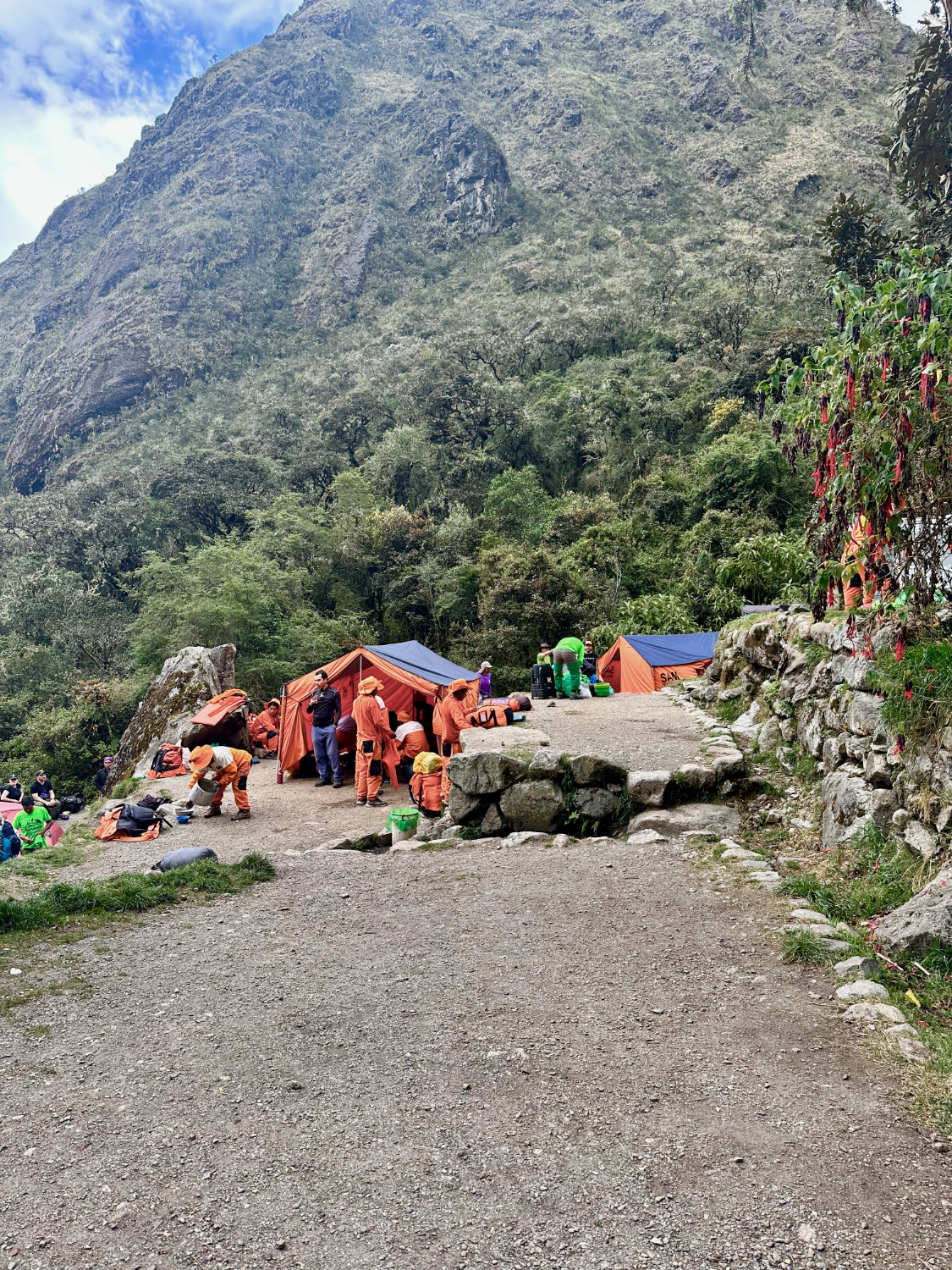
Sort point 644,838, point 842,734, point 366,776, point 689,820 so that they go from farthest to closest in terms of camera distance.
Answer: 1. point 366,776
2. point 689,820
3. point 644,838
4. point 842,734

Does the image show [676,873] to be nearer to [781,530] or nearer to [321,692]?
[321,692]

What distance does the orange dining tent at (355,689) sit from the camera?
39.1 feet

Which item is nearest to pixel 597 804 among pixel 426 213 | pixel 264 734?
pixel 264 734

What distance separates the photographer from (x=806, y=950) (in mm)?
4227

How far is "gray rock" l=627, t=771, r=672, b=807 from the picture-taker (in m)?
7.31

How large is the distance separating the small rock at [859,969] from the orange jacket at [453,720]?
670cm

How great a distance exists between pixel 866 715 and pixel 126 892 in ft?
19.5

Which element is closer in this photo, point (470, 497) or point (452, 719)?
point (452, 719)

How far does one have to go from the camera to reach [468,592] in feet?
92.0

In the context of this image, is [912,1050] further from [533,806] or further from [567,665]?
[567,665]

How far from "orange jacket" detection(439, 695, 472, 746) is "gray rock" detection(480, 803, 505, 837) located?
8.55 feet

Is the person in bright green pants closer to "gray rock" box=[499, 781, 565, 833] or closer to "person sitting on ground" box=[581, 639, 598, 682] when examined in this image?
"person sitting on ground" box=[581, 639, 598, 682]

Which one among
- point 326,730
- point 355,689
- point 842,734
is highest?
point 355,689

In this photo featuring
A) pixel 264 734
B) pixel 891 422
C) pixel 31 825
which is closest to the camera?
pixel 891 422
